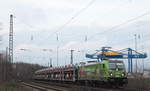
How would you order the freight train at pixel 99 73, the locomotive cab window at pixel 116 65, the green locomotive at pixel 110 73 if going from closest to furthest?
the green locomotive at pixel 110 73, the freight train at pixel 99 73, the locomotive cab window at pixel 116 65

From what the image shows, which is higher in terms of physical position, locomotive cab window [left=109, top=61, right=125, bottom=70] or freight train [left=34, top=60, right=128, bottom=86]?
locomotive cab window [left=109, top=61, right=125, bottom=70]

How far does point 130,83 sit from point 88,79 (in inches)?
216

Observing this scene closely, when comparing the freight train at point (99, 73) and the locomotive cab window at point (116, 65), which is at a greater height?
the locomotive cab window at point (116, 65)

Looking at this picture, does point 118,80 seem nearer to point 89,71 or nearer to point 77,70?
point 89,71

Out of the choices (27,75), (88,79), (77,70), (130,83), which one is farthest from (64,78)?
(27,75)

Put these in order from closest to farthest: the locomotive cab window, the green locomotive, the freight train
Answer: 1. the green locomotive
2. the freight train
3. the locomotive cab window

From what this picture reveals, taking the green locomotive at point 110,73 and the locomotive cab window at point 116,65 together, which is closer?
the green locomotive at point 110,73

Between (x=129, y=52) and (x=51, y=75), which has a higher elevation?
(x=129, y=52)

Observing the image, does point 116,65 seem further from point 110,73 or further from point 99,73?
point 99,73

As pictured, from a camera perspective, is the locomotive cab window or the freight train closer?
the freight train

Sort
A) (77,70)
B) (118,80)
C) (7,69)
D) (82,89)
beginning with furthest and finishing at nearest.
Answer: (7,69) < (77,70) < (118,80) < (82,89)

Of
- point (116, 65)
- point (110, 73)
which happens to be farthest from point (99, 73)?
point (116, 65)

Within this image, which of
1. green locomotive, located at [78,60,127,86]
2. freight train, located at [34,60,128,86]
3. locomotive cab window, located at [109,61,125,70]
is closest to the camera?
green locomotive, located at [78,60,127,86]

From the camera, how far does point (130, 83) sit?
128 ft
